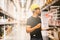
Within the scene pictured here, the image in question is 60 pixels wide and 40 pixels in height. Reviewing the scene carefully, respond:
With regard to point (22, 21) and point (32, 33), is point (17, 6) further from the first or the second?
point (32, 33)

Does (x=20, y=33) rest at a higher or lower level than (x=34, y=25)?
lower

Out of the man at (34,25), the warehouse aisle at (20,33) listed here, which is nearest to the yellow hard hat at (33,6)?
the man at (34,25)

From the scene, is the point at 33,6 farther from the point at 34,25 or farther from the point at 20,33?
the point at 20,33

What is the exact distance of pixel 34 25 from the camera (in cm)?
238

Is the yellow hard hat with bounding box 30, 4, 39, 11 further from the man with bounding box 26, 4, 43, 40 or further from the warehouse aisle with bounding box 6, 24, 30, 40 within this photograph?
the warehouse aisle with bounding box 6, 24, 30, 40

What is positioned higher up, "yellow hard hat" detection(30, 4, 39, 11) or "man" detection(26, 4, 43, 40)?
"yellow hard hat" detection(30, 4, 39, 11)

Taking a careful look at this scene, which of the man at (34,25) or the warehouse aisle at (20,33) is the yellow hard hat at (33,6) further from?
the warehouse aisle at (20,33)

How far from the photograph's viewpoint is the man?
237cm

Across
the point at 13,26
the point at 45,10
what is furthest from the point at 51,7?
the point at 13,26

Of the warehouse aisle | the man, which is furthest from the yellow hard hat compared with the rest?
the warehouse aisle

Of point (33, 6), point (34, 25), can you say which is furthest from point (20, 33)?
point (33, 6)

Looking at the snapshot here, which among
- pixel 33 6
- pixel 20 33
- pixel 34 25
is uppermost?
pixel 33 6

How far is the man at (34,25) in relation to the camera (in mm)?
2365

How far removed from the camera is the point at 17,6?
2.40 metres
